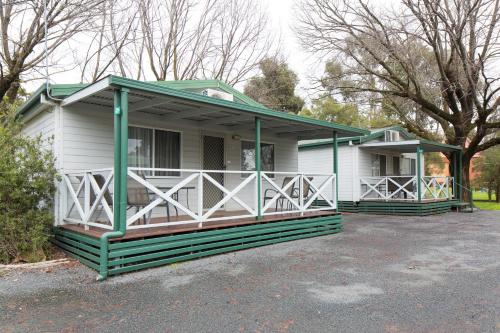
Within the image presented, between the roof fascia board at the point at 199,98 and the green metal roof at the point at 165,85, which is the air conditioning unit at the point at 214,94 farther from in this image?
the roof fascia board at the point at 199,98

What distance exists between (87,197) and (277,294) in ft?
10.4

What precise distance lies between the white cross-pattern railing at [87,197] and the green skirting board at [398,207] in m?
9.21

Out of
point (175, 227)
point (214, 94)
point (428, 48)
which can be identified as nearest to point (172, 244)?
point (175, 227)

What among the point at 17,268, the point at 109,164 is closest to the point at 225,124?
the point at 109,164

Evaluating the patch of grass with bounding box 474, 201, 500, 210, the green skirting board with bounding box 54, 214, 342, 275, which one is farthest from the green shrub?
the patch of grass with bounding box 474, 201, 500, 210

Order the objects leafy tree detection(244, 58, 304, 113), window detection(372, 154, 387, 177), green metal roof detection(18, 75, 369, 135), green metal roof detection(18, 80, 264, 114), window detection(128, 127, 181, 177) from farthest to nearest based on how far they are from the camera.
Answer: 1. leafy tree detection(244, 58, 304, 113)
2. window detection(372, 154, 387, 177)
3. window detection(128, 127, 181, 177)
4. green metal roof detection(18, 80, 264, 114)
5. green metal roof detection(18, 75, 369, 135)

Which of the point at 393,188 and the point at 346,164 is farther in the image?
the point at 393,188

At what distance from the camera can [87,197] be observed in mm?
5324

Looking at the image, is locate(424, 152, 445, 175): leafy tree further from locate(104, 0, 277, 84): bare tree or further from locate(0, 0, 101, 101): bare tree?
locate(0, 0, 101, 101): bare tree

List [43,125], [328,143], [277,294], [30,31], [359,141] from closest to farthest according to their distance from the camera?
[277,294] → [43,125] → [30,31] → [359,141] → [328,143]

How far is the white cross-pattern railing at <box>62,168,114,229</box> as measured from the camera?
500 cm

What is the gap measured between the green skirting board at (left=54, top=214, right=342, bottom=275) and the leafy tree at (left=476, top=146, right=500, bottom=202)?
21.4 metres

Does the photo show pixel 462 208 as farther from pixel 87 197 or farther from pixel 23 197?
pixel 23 197

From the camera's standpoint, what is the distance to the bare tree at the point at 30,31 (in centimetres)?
1198
